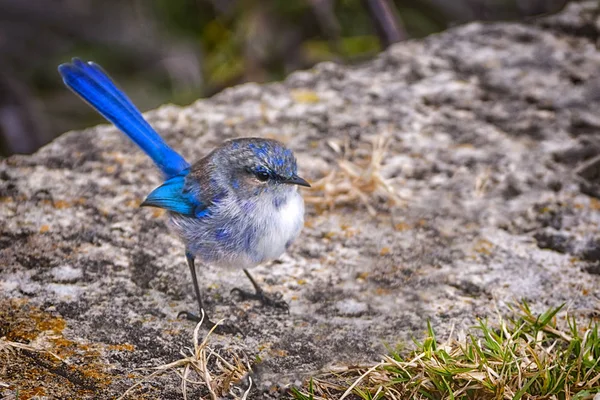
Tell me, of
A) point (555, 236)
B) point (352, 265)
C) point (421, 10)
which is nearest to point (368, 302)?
point (352, 265)

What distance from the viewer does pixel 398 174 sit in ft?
14.2

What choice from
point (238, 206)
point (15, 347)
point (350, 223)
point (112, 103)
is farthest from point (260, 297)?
point (112, 103)

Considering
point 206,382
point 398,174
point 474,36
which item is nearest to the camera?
point 206,382

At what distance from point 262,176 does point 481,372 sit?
51.1 inches

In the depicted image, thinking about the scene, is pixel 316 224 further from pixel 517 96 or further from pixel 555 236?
pixel 517 96

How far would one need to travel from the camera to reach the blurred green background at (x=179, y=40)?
5562mm

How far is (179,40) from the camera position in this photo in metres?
6.20

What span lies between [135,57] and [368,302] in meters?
3.83

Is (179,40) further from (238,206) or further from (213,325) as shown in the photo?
(213,325)

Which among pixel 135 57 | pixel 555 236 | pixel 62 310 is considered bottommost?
pixel 555 236

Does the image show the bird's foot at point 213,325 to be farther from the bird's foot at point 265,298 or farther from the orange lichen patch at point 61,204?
the orange lichen patch at point 61,204

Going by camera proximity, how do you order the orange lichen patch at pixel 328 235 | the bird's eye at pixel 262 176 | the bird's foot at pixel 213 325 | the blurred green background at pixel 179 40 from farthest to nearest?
the blurred green background at pixel 179 40 → the orange lichen patch at pixel 328 235 → the bird's eye at pixel 262 176 → the bird's foot at pixel 213 325

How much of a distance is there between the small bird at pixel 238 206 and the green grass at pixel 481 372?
0.68m

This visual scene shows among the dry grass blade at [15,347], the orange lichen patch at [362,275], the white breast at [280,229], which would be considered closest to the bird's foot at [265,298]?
the white breast at [280,229]
